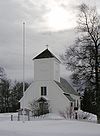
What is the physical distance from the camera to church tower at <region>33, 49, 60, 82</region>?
54031mm

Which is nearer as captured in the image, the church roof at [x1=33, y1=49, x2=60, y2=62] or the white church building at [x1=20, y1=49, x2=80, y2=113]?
the white church building at [x1=20, y1=49, x2=80, y2=113]

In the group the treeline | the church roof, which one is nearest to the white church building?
the church roof

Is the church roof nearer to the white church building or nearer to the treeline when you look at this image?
the white church building

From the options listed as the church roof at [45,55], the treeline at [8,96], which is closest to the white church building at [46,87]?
the church roof at [45,55]

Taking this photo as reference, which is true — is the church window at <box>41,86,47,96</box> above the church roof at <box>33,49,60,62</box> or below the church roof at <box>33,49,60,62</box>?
below

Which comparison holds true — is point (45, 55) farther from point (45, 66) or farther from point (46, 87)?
point (46, 87)

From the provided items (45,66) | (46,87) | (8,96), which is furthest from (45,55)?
(8,96)

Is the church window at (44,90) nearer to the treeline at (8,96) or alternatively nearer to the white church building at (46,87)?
the white church building at (46,87)

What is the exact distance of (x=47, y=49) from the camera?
55.6 metres

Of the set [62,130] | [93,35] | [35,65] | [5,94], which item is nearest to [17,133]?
[62,130]

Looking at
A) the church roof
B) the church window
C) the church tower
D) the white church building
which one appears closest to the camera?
the white church building

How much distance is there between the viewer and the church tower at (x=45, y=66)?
5403 cm

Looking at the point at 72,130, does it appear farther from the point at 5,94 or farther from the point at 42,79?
the point at 5,94

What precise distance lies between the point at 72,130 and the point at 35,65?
41.3 meters
